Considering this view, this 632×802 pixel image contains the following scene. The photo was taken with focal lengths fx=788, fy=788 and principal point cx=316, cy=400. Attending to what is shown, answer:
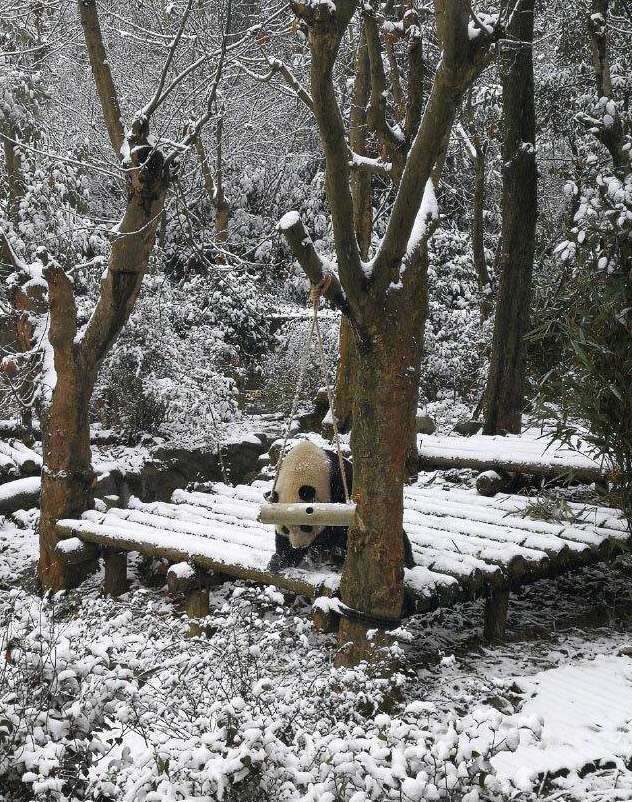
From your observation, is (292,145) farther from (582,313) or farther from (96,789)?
(96,789)

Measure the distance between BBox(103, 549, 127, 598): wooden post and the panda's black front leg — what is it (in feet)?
6.64

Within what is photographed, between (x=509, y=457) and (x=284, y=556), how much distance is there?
242 centimetres

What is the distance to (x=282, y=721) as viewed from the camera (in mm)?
2461

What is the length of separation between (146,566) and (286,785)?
515cm

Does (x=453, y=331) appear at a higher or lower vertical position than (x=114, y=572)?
higher

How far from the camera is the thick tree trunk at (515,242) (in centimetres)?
791

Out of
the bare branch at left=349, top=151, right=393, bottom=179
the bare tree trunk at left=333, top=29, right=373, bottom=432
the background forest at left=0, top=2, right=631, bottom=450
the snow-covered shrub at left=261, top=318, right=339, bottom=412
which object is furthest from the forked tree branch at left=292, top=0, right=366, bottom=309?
the snow-covered shrub at left=261, top=318, right=339, bottom=412

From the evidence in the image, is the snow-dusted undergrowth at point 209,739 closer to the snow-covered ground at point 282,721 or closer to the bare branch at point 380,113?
the snow-covered ground at point 282,721

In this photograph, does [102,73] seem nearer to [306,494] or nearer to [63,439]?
[63,439]

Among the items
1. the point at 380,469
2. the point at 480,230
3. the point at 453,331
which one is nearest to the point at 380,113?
the point at 380,469

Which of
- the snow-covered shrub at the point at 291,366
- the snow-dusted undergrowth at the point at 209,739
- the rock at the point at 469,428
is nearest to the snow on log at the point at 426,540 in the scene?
the snow-dusted undergrowth at the point at 209,739

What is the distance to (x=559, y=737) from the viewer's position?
12.1 ft

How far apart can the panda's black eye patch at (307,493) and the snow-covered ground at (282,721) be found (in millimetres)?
648

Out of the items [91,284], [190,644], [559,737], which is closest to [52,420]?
[190,644]
